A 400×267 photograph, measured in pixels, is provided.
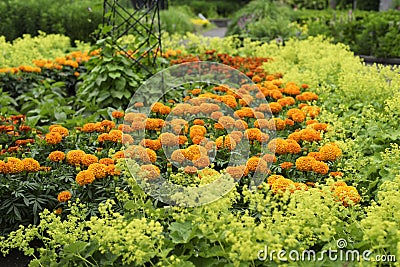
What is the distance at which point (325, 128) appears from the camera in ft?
12.2

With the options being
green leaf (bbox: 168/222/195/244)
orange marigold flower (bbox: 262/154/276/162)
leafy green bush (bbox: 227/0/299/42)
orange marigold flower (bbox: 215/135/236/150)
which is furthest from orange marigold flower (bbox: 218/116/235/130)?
leafy green bush (bbox: 227/0/299/42)

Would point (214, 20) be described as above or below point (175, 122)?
below

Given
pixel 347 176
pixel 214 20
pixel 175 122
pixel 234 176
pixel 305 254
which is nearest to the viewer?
pixel 305 254

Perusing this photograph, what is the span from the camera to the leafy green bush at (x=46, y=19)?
9391mm

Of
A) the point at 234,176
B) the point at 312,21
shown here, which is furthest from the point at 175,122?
the point at 312,21

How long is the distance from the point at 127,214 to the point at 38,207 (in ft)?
2.33

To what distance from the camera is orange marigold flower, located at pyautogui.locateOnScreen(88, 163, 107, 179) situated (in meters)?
3.05

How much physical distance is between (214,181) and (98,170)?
0.75 meters

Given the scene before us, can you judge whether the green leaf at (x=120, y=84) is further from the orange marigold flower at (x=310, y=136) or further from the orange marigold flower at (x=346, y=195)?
the orange marigold flower at (x=346, y=195)

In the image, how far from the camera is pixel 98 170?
305 cm

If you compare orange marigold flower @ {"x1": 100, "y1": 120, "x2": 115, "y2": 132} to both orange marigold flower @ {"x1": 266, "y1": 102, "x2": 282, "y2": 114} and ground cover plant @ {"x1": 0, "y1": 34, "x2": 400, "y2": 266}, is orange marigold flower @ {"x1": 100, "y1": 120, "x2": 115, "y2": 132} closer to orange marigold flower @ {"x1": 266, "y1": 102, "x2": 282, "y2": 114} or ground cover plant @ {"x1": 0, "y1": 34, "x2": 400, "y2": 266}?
ground cover plant @ {"x1": 0, "y1": 34, "x2": 400, "y2": 266}

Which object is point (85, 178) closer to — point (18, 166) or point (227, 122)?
point (18, 166)

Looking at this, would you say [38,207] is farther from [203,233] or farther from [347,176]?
[347,176]

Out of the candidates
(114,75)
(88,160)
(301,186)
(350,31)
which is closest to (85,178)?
(88,160)
